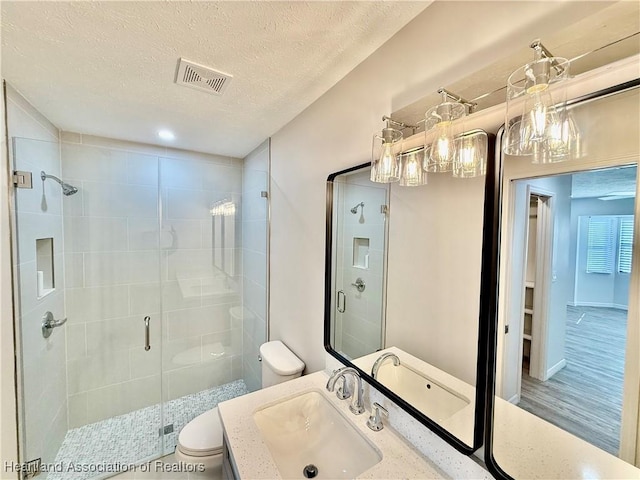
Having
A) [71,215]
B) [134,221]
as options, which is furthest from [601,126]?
[71,215]

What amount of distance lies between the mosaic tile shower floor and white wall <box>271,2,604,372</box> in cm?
111

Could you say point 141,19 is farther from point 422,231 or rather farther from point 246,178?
point 246,178

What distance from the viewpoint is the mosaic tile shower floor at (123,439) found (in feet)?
5.89

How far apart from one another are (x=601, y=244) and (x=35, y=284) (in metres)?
2.58

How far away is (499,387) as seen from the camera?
0.71 m

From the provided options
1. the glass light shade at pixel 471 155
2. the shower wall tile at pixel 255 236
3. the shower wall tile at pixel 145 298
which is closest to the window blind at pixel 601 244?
the glass light shade at pixel 471 155

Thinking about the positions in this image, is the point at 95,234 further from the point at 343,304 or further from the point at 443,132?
the point at 443,132

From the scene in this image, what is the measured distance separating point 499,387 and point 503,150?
638 mm

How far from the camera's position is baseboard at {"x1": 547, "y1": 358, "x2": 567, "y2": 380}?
0.60m

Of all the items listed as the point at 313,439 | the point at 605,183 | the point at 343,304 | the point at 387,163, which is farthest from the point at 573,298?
A: the point at 313,439

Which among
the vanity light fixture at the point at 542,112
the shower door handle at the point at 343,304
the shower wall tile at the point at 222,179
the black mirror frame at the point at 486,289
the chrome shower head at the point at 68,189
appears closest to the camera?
the vanity light fixture at the point at 542,112

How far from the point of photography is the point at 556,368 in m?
0.62

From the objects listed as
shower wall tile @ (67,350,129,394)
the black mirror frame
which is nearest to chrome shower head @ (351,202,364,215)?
the black mirror frame

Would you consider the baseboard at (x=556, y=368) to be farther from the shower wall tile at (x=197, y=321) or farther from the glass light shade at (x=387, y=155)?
the shower wall tile at (x=197, y=321)
